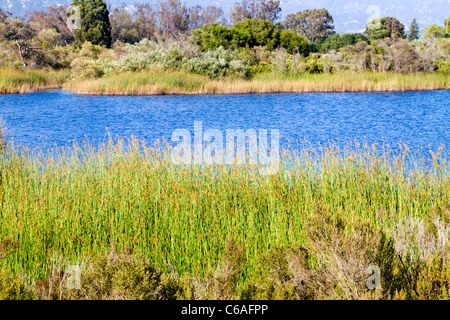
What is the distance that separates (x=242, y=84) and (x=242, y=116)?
26.2 ft

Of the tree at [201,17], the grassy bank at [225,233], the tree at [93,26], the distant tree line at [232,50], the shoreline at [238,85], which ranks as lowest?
the grassy bank at [225,233]

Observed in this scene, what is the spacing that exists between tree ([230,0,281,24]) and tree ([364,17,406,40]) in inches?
498

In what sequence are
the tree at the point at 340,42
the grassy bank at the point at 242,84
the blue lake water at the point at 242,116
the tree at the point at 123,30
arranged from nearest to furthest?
1. the blue lake water at the point at 242,116
2. the grassy bank at the point at 242,84
3. the tree at the point at 340,42
4. the tree at the point at 123,30

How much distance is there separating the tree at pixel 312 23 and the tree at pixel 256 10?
7.35ft

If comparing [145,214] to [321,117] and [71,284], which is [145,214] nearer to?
[71,284]

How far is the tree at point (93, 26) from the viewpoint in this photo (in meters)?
38.7

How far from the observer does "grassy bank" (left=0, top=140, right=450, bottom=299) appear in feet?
9.23

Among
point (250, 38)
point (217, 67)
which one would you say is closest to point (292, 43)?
point (250, 38)

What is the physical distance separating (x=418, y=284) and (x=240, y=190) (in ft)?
10.1

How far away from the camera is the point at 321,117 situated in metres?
15.0

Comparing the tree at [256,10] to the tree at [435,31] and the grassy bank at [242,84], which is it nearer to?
the tree at [435,31]

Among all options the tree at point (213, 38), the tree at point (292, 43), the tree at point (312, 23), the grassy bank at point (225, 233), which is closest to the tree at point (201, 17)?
the tree at point (312, 23)
